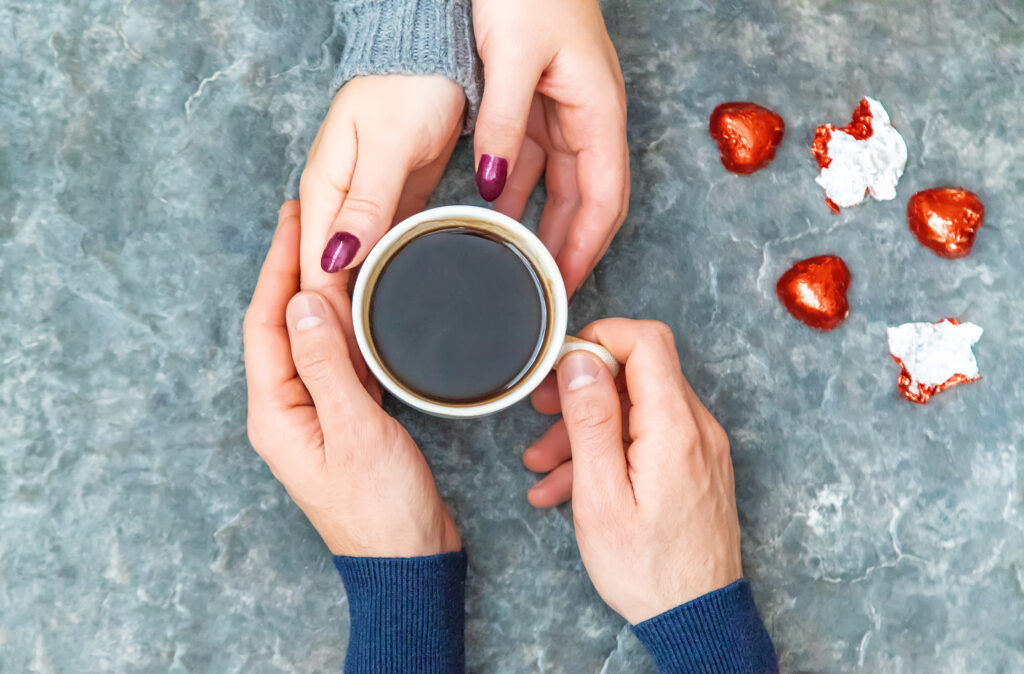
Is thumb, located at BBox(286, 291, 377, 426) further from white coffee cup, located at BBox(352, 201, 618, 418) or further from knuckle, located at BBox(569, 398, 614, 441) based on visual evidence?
knuckle, located at BBox(569, 398, 614, 441)

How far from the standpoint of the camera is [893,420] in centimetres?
90

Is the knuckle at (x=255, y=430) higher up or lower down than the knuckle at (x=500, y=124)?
lower down

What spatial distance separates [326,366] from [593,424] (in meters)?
0.23

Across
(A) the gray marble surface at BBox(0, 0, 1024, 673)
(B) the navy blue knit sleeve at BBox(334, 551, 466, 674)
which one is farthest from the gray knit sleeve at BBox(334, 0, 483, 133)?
(B) the navy blue knit sleeve at BBox(334, 551, 466, 674)

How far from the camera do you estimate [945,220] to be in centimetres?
91

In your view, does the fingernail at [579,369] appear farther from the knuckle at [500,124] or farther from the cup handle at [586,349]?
the knuckle at [500,124]

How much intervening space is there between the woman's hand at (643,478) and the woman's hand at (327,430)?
15 centimetres

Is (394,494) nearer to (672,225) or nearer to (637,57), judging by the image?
(672,225)

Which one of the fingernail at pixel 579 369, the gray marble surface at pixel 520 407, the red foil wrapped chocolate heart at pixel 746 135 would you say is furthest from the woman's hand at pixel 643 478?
the red foil wrapped chocolate heart at pixel 746 135

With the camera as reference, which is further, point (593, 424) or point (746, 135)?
point (746, 135)

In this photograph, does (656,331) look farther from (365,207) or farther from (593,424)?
(365,207)

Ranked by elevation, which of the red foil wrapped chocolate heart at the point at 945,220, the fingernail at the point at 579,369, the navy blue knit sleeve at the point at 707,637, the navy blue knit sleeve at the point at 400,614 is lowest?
the navy blue knit sleeve at the point at 707,637

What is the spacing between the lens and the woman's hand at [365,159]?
0.71 meters

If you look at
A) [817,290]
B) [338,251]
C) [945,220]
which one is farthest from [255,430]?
[945,220]
